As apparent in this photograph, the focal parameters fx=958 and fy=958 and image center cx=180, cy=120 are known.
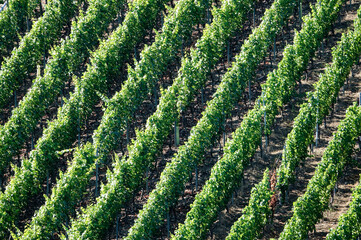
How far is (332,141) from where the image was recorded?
47.1 metres

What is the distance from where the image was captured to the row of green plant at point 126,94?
46938 mm

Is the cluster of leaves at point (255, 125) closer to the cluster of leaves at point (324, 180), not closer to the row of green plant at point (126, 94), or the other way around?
the cluster of leaves at point (324, 180)

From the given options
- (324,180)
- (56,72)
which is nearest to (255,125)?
(324,180)

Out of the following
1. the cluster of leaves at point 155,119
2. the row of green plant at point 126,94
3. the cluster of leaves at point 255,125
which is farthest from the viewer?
the row of green plant at point 126,94

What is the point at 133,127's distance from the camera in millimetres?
54031

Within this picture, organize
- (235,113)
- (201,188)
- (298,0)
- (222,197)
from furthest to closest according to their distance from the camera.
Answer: (298,0) < (235,113) < (201,188) < (222,197)

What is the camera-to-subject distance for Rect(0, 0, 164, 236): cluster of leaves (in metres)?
48.5

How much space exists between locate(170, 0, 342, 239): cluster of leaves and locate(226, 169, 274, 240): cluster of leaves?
1598mm

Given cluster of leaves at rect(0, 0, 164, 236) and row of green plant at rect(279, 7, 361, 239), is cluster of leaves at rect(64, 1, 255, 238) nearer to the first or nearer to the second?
cluster of leaves at rect(0, 0, 164, 236)

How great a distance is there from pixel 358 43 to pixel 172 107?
1139cm

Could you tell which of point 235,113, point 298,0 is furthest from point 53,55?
point 298,0

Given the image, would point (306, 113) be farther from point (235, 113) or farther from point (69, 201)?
point (69, 201)

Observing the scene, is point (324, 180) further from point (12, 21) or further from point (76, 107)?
point (12, 21)

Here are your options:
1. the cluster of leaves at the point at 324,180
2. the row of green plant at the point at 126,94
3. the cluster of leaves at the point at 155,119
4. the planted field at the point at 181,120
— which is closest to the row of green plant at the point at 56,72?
the planted field at the point at 181,120
